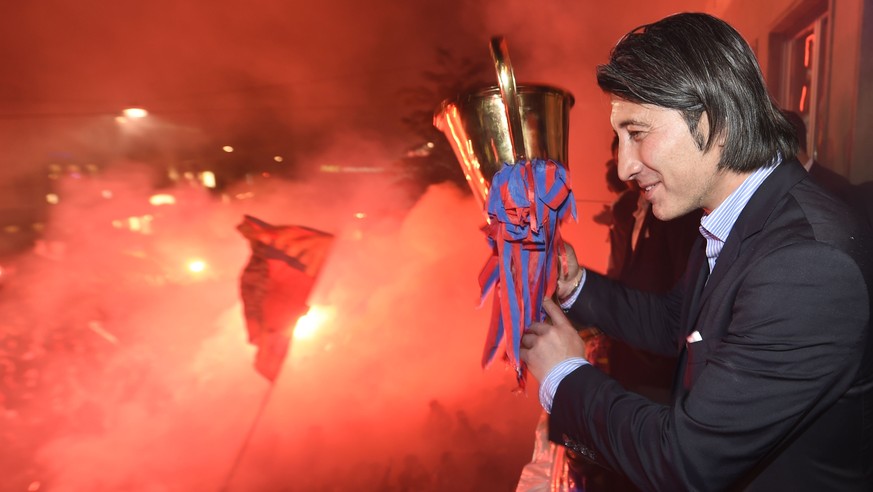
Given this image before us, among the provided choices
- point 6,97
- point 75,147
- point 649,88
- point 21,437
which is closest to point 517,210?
point 649,88

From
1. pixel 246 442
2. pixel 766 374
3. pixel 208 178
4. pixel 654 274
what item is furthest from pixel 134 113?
pixel 766 374

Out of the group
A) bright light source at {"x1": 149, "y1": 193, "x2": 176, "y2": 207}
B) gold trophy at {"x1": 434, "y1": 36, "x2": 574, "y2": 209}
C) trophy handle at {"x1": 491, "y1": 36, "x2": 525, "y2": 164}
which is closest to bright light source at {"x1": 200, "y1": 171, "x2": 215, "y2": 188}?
bright light source at {"x1": 149, "y1": 193, "x2": 176, "y2": 207}

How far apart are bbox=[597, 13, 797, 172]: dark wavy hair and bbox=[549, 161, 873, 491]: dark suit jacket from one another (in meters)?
0.10

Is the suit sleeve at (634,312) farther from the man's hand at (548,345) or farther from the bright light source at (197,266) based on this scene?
the bright light source at (197,266)

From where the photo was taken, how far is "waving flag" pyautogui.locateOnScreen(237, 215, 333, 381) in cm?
416

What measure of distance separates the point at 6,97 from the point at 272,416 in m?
3.33

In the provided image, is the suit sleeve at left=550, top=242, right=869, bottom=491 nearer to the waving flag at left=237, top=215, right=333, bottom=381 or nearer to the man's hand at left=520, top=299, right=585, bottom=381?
the man's hand at left=520, top=299, right=585, bottom=381

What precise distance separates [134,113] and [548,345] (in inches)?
194

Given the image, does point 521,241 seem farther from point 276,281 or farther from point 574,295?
point 276,281

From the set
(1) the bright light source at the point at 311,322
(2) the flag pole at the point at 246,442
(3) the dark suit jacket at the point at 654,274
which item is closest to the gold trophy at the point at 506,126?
(3) the dark suit jacket at the point at 654,274

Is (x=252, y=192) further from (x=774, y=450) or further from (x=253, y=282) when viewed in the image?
(x=774, y=450)

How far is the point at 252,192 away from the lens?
5.14 m

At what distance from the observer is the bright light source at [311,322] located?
16.4 feet

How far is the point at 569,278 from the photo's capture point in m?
1.91
